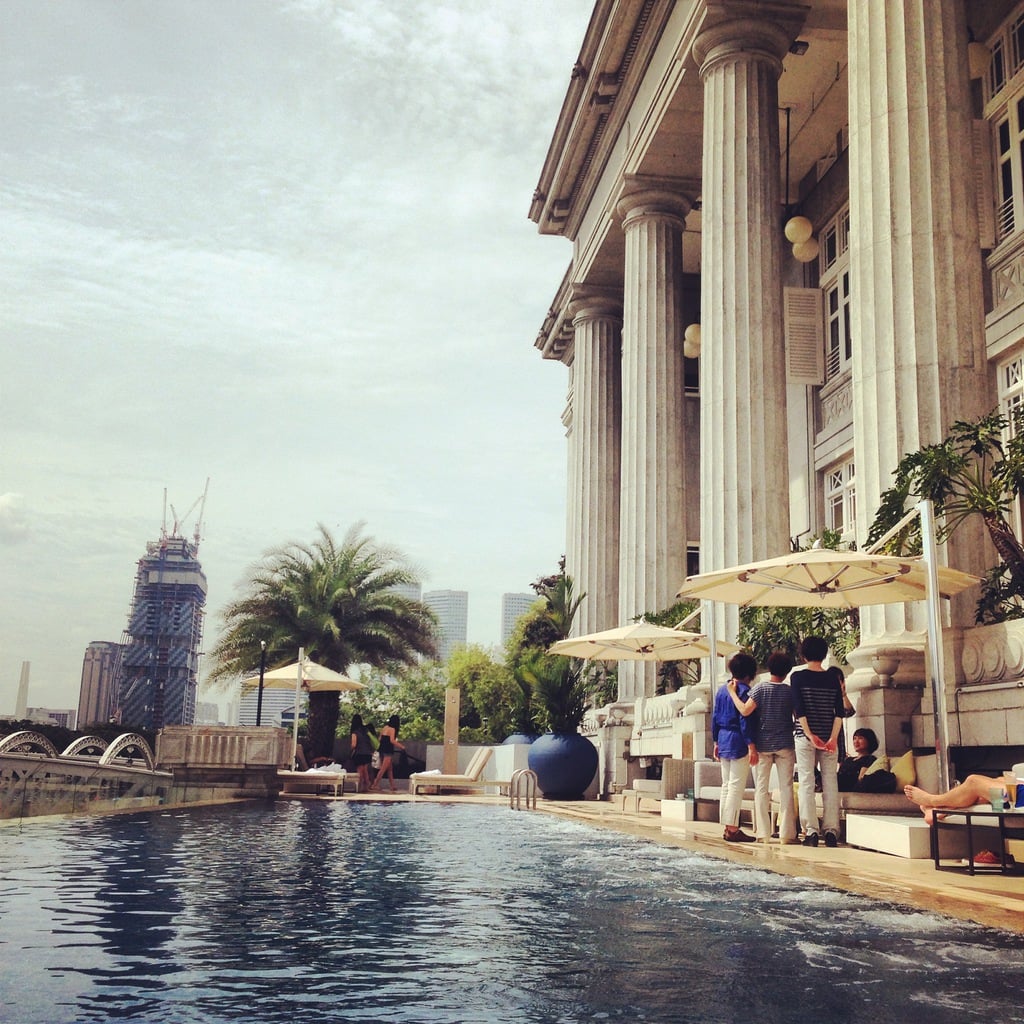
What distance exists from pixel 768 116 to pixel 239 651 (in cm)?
2351

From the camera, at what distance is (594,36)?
78.8ft

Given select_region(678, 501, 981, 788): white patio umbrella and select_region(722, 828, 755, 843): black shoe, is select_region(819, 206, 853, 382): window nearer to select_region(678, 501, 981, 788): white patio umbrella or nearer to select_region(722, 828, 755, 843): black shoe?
select_region(678, 501, 981, 788): white patio umbrella

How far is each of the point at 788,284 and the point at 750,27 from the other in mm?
8337

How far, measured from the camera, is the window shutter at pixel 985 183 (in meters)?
17.0

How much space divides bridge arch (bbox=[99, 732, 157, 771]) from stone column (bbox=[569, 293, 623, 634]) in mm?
14250

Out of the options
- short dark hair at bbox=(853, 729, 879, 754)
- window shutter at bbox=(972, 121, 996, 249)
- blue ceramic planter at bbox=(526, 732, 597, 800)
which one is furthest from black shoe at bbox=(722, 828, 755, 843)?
blue ceramic planter at bbox=(526, 732, 597, 800)

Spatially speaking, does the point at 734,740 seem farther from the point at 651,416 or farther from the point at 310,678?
the point at 310,678

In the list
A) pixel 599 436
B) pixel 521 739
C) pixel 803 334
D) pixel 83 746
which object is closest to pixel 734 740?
pixel 83 746

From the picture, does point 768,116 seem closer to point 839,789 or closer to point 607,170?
point 607,170

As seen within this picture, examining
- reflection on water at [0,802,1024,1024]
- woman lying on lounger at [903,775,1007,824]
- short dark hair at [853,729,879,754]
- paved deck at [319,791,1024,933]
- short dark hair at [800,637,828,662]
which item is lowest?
reflection on water at [0,802,1024,1024]

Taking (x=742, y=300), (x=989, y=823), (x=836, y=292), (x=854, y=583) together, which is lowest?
(x=989, y=823)

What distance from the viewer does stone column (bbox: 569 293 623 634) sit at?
29609 mm

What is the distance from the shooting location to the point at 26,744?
1305 centimetres


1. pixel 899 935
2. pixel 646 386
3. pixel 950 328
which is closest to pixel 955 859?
pixel 899 935
